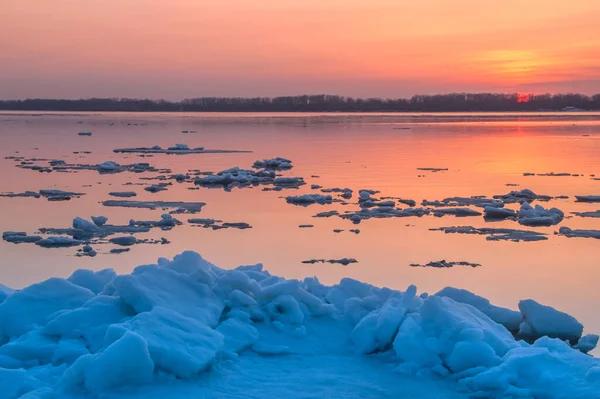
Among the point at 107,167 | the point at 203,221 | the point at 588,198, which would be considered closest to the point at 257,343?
the point at 203,221

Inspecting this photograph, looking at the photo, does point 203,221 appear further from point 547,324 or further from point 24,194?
point 547,324

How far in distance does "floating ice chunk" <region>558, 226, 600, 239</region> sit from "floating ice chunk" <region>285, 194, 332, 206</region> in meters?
5.49

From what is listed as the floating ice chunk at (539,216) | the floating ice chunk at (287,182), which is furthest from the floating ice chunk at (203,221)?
the floating ice chunk at (287,182)

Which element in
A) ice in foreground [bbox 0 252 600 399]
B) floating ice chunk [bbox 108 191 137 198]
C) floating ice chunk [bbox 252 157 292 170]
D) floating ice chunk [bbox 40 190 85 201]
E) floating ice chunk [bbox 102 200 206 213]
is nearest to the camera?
ice in foreground [bbox 0 252 600 399]

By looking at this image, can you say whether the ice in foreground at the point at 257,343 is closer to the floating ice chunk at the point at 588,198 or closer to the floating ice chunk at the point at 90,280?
the floating ice chunk at the point at 90,280

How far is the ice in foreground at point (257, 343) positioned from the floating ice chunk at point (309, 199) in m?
9.69

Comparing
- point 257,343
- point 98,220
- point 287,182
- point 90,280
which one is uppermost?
point 90,280

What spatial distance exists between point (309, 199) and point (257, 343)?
1082 cm

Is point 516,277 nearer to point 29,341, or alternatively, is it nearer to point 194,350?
point 194,350

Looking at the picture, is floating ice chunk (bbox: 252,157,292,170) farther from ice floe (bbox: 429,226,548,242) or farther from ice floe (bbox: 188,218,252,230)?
ice floe (bbox: 429,226,548,242)

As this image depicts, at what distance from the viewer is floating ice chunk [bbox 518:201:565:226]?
13344 millimetres

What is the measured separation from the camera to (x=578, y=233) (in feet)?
40.2

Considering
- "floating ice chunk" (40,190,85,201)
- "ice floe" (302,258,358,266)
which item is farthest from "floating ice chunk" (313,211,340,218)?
"floating ice chunk" (40,190,85,201)

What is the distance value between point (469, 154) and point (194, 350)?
29221mm
